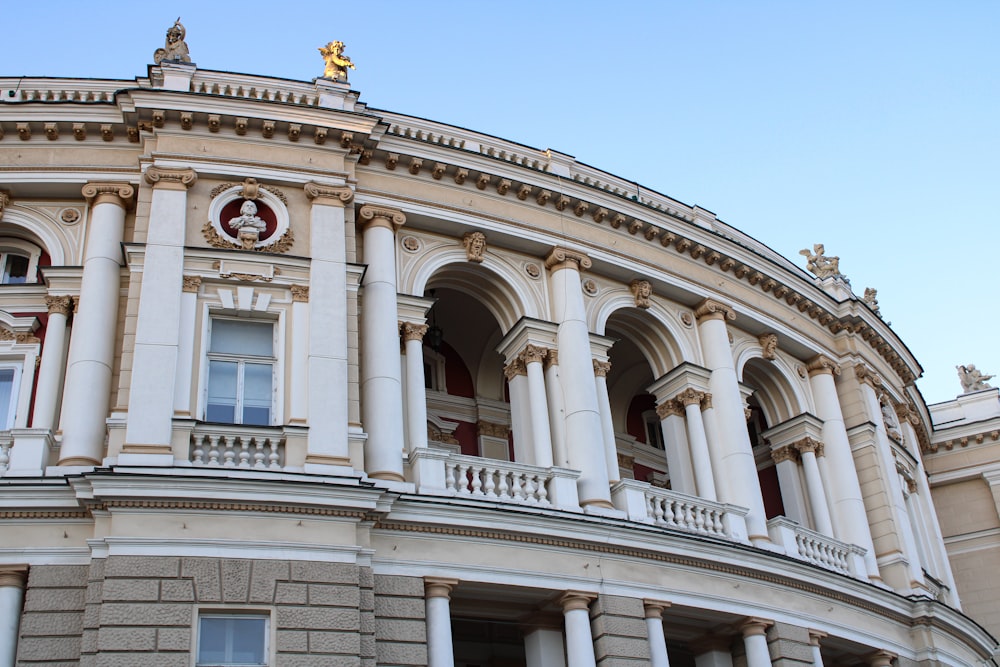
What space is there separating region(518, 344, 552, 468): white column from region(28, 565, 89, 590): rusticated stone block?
8.99 meters

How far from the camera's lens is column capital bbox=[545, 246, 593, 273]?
26.4 meters

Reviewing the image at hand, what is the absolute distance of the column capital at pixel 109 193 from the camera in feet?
75.3

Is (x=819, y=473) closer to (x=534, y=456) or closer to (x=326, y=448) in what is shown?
(x=534, y=456)

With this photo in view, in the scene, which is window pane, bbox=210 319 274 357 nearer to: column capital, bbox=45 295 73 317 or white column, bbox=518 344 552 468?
column capital, bbox=45 295 73 317

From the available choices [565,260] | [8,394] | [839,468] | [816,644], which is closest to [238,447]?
[8,394]

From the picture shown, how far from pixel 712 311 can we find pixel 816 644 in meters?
8.05

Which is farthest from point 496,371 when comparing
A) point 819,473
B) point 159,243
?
point 159,243

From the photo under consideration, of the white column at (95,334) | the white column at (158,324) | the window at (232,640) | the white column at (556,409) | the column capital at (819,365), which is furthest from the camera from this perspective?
the column capital at (819,365)

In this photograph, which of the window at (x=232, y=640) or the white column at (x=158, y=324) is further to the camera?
the white column at (x=158, y=324)

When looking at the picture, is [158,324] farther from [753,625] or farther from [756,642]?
[756,642]

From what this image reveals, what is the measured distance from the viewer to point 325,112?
23.9 metres

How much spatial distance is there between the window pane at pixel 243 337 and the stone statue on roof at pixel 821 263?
18445mm

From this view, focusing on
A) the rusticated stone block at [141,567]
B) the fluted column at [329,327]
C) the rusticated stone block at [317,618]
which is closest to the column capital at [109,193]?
the fluted column at [329,327]

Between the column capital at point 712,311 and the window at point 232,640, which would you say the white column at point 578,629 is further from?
the column capital at point 712,311
